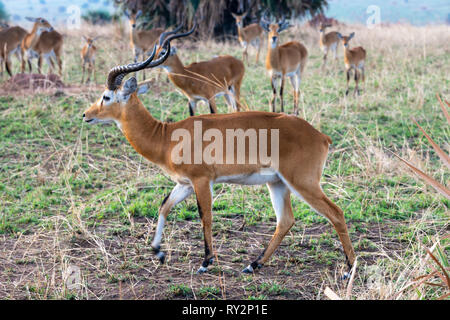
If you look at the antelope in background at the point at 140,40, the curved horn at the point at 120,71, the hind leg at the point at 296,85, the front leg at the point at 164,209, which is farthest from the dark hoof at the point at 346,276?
the antelope in background at the point at 140,40

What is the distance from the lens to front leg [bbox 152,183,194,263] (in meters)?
4.04

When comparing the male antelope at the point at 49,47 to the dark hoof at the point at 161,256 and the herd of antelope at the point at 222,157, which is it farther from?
the dark hoof at the point at 161,256

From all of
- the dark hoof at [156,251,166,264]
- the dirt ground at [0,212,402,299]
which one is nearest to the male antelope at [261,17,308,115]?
the dirt ground at [0,212,402,299]

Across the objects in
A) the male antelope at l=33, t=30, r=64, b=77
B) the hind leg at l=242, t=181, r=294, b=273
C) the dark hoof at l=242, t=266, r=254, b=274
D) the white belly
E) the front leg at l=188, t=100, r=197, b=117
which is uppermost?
the male antelope at l=33, t=30, r=64, b=77

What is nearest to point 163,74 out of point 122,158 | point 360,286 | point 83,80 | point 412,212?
point 83,80

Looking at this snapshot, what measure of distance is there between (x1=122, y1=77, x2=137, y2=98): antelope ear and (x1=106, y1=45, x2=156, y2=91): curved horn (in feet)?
0.22

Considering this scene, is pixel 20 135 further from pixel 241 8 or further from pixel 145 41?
pixel 241 8

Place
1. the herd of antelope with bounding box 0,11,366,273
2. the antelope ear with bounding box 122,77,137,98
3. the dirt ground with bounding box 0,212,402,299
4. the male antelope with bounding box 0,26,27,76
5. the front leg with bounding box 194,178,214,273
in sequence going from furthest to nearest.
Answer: the male antelope with bounding box 0,26,27,76 < the antelope ear with bounding box 122,77,137,98 < the front leg with bounding box 194,178,214,273 < the herd of antelope with bounding box 0,11,366,273 < the dirt ground with bounding box 0,212,402,299

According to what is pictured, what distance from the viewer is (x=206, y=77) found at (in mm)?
7539

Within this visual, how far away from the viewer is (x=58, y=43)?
12078mm

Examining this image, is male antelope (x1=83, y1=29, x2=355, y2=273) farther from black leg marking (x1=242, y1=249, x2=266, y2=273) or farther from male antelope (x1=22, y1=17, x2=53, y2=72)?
male antelope (x1=22, y1=17, x2=53, y2=72)

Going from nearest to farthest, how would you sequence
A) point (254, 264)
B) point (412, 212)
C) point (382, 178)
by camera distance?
point (254, 264), point (412, 212), point (382, 178)

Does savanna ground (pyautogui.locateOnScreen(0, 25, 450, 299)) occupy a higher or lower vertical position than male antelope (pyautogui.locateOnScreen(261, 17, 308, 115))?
lower

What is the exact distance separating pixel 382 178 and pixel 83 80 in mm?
6837
